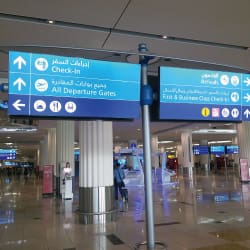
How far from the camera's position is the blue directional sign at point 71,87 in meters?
3.45

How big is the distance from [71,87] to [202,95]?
69.5 inches

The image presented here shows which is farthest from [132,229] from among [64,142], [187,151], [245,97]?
[187,151]

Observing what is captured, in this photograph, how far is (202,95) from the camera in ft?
13.8

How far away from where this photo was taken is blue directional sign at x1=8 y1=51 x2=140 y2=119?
3.45 metres

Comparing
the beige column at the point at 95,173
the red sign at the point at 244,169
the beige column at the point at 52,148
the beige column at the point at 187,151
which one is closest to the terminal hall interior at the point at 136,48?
the beige column at the point at 95,173

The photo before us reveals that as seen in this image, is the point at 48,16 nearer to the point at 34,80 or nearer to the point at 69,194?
the point at 34,80

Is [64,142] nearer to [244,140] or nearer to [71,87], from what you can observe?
[71,87]

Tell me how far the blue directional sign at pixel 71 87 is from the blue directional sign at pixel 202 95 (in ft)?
1.36

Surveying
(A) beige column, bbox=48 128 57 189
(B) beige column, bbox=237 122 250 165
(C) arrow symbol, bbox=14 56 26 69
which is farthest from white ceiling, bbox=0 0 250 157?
(B) beige column, bbox=237 122 250 165

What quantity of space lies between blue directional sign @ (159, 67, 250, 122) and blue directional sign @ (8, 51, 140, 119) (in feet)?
1.36

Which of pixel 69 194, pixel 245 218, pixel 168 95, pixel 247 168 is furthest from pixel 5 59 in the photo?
pixel 247 168

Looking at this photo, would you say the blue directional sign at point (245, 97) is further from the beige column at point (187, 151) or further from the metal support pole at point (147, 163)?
the beige column at point (187, 151)

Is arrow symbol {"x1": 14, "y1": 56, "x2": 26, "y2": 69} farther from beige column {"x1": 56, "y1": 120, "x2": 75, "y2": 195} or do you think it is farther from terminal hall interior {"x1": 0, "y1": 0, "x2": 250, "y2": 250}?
beige column {"x1": 56, "y1": 120, "x2": 75, "y2": 195}

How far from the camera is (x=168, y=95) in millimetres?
3984
